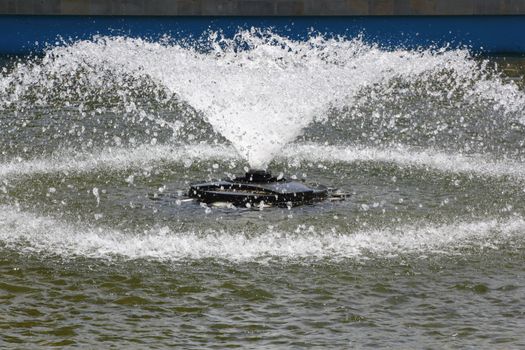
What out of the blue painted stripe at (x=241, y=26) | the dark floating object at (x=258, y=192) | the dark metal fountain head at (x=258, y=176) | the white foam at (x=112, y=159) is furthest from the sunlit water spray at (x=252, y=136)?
the blue painted stripe at (x=241, y=26)

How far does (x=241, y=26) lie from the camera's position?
3038 cm

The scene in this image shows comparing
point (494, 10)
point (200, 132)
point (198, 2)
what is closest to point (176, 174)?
point (200, 132)

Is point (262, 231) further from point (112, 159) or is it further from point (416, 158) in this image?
point (416, 158)

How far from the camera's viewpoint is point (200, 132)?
17.8 meters

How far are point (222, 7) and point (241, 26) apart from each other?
0.78 meters

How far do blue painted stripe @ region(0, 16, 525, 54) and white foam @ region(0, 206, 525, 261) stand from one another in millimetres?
19850

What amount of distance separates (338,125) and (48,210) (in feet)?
25.7

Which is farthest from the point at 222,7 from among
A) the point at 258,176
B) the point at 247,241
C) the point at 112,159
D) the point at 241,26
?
the point at 247,241

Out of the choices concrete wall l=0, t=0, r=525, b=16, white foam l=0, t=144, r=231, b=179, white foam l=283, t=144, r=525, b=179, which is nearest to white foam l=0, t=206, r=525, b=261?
white foam l=0, t=144, r=231, b=179

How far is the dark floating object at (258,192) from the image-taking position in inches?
453

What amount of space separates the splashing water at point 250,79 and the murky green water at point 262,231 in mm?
→ 142

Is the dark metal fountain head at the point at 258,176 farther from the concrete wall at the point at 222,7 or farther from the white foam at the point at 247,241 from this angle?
the concrete wall at the point at 222,7

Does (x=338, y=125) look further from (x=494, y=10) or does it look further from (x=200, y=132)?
(x=494, y=10)

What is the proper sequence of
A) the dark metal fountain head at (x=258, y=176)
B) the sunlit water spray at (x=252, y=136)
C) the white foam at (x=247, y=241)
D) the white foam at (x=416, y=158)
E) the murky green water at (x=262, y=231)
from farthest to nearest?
1. the white foam at (x=416, y=158)
2. the dark metal fountain head at (x=258, y=176)
3. the sunlit water spray at (x=252, y=136)
4. the white foam at (x=247, y=241)
5. the murky green water at (x=262, y=231)
